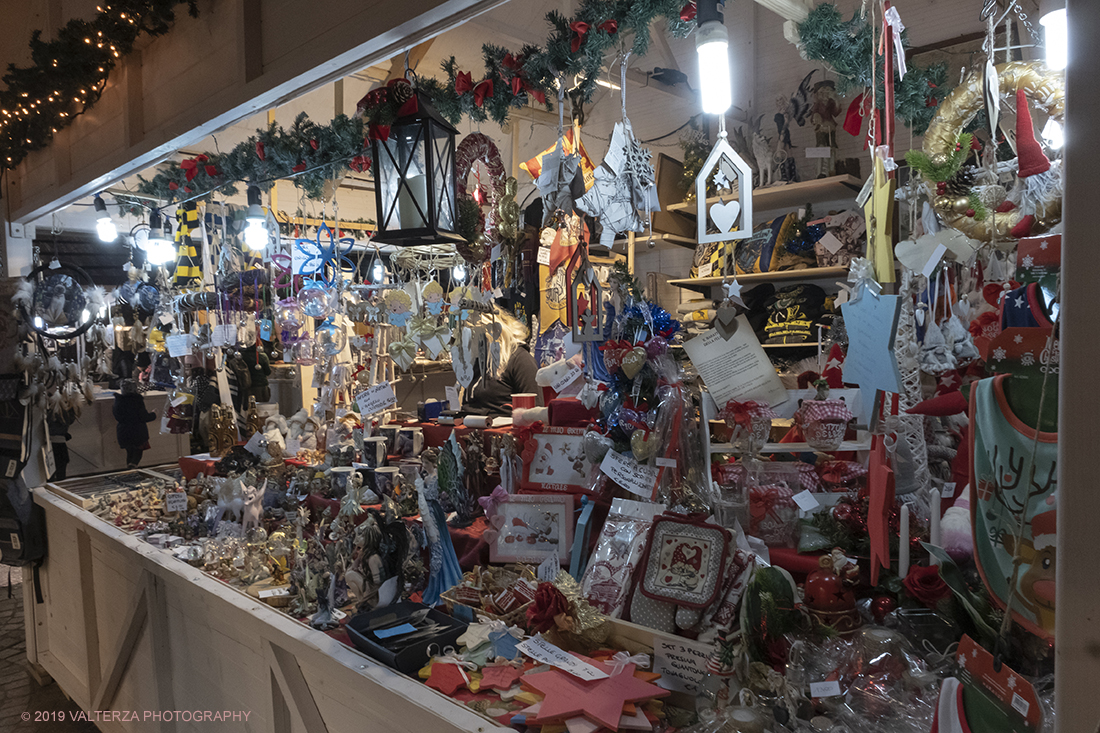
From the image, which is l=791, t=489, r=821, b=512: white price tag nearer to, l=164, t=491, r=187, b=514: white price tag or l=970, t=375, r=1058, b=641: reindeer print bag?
l=970, t=375, r=1058, b=641: reindeer print bag

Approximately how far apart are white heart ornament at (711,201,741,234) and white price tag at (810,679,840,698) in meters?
0.98

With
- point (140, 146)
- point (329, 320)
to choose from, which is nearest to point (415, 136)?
point (140, 146)

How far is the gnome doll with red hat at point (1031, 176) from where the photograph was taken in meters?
1.17

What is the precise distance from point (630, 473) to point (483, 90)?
127 centimetres

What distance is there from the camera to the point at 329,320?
11.7 feet

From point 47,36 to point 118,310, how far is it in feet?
8.84

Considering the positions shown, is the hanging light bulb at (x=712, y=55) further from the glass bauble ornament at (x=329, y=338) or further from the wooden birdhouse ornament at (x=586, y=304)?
the glass bauble ornament at (x=329, y=338)

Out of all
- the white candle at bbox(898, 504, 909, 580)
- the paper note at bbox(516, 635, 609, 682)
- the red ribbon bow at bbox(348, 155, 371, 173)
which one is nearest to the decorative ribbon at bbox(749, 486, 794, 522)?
the white candle at bbox(898, 504, 909, 580)

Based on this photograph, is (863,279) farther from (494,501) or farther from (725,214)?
(494,501)

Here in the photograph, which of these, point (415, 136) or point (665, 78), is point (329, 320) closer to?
point (415, 136)

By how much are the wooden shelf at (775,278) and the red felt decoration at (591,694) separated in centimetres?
290

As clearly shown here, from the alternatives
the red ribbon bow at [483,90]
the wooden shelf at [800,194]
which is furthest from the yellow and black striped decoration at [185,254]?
the wooden shelf at [800,194]

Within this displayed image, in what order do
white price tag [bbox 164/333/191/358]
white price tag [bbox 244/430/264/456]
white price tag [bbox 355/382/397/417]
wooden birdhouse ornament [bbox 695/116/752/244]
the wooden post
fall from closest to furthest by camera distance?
1. the wooden post
2. wooden birdhouse ornament [bbox 695/116/752/244]
3. white price tag [bbox 355/382/397/417]
4. white price tag [bbox 244/430/264/456]
5. white price tag [bbox 164/333/191/358]

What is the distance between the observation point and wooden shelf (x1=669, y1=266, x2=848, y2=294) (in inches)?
161
